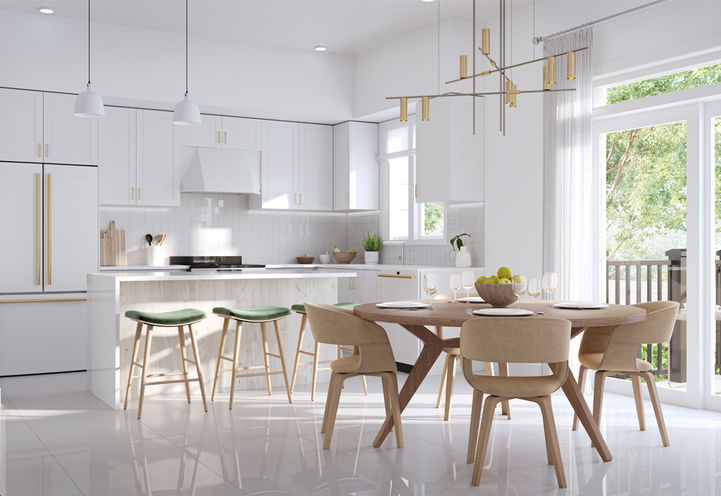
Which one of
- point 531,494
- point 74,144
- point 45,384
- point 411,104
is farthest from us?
point 411,104

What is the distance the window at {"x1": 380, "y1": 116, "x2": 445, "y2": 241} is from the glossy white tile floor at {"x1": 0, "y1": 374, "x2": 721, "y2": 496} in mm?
2555

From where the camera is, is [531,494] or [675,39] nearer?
[531,494]

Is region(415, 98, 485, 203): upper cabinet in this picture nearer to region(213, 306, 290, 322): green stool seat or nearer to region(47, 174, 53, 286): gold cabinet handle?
region(213, 306, 290, 322): green stool seat

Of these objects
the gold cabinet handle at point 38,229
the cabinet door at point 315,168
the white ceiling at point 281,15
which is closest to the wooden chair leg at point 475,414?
the white ceiling at point 281,15

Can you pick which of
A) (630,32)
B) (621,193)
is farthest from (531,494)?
(630,32)

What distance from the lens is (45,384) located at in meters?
5.86

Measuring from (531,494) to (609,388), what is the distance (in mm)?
2670

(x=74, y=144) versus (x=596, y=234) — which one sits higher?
(x=74, y=144)

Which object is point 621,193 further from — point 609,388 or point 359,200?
point 359,200

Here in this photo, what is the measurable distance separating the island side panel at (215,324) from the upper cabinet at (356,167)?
1.96 metres

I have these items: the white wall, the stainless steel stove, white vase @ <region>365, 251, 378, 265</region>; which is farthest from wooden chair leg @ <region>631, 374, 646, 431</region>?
the white wall

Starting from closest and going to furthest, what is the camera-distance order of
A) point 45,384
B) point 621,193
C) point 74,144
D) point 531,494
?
1. point 531,494
2. point 621,193
3. point 45,384
4. point 74,144

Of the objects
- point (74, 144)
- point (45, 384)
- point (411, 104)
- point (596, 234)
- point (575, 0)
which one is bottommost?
point (45, 384)

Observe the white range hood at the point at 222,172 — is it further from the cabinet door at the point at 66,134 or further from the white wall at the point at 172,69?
the cabinet door at the point at 66,134
